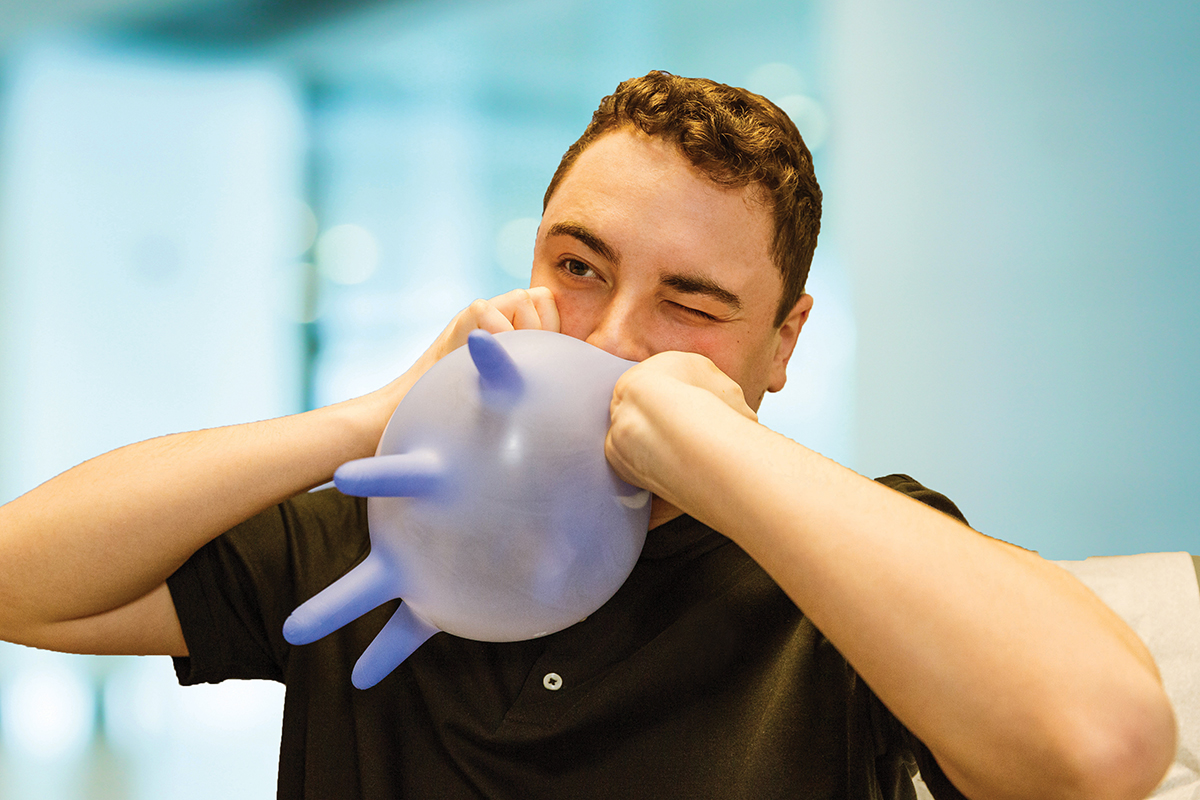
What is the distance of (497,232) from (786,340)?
5.75 ft

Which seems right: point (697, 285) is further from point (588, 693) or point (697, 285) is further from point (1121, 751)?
Answer: point (1121, 751)

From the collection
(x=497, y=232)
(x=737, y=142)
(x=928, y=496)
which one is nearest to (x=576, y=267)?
(x=737, y=142)

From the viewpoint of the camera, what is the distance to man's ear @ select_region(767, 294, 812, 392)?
3.95 ft

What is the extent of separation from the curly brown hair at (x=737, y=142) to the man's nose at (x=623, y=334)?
0.65 feet

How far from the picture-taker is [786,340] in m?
1.22

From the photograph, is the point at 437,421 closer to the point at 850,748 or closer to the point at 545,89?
the point at 850,748

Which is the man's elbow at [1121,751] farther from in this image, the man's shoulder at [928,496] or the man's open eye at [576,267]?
the man's open eye at [576,267]

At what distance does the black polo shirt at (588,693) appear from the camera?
0.94 metres

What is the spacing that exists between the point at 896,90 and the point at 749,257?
1664 mm

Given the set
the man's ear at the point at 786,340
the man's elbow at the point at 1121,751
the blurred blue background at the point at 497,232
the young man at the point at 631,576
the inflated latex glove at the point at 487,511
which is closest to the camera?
the man's elbow at the point at 1121,751

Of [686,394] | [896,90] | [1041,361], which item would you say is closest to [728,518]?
[686,394]

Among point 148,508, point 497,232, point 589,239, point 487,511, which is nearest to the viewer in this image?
point 487,511

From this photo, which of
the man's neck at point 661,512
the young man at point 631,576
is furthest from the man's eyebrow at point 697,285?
the man's neck at point 661,512

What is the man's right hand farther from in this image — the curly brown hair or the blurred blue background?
the blurred blue background
